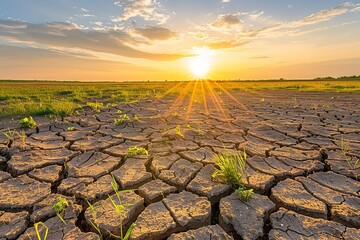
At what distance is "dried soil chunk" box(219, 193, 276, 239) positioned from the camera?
1793mm

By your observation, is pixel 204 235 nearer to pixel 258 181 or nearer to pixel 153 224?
pixel 153 224

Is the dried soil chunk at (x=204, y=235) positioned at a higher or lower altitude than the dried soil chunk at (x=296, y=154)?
lower

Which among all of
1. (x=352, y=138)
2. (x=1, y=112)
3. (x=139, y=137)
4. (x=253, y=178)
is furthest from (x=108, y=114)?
(x=352, y=138)

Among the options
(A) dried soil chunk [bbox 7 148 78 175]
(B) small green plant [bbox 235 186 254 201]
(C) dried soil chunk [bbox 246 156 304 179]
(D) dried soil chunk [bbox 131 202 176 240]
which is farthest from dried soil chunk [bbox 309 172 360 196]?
(A) dried soil chunk [bbox 7 148 78 175]

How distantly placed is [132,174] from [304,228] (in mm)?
1591

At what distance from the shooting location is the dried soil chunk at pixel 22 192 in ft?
7.14

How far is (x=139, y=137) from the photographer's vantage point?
4035mm

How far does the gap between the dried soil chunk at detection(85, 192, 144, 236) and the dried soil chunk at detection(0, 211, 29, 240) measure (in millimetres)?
444

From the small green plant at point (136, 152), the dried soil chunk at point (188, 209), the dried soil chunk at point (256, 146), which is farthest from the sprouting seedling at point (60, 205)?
the dried soil chunk at point (256, 146)

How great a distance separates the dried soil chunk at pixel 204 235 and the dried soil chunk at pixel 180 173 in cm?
62

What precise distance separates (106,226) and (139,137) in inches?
88.7

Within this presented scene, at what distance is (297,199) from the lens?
2164 millimetres

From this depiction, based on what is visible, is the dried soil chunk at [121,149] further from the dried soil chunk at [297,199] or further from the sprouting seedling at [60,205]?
the dried soil chunk at [297,199]

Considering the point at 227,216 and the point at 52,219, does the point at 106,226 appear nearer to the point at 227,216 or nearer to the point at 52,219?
the point at 52,219
